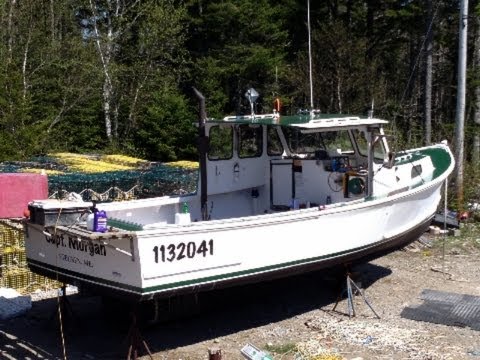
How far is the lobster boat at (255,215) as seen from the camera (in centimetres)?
664

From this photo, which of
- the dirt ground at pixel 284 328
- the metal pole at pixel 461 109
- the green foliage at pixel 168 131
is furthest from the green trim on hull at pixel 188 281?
the green foliage at pixel 168 131

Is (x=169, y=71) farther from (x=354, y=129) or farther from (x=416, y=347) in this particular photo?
(x=416, y=347)

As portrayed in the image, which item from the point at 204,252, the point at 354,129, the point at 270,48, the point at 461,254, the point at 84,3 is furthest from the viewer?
the point at 270,48

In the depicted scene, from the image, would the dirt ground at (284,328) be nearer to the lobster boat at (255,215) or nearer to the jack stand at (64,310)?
the jack stand at (64,310)

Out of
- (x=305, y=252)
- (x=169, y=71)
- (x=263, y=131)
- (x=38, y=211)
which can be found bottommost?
(x=305, y=252)

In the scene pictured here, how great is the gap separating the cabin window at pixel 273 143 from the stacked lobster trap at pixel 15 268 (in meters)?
3.78

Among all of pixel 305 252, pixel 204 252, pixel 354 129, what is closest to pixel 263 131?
pixel 354 129

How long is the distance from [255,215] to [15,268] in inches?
138

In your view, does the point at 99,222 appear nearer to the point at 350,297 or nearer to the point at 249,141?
the point at 350,297

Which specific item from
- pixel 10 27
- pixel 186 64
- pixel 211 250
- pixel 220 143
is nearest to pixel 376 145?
pixel 220 143

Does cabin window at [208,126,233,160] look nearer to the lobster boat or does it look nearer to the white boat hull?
the lobster boat

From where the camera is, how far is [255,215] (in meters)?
9.34

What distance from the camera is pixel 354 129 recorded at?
9.52 meters

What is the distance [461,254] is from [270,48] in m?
20.9
